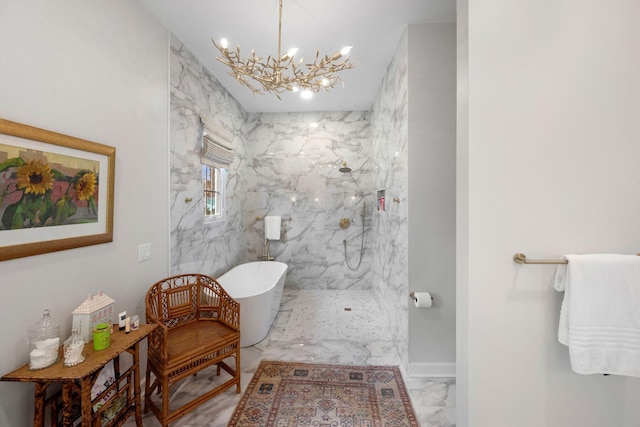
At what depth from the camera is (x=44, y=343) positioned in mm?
1116

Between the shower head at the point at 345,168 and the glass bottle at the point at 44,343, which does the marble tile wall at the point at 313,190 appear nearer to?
the shower head at the point at 345,168

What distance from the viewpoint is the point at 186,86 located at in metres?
2.38

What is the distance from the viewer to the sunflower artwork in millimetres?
1077

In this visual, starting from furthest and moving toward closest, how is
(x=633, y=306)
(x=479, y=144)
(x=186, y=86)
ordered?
(x=186, y=86) < (x=479, y=144) < (x=633, y=306)

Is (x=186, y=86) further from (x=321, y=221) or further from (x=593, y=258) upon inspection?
(x=593, y=258)

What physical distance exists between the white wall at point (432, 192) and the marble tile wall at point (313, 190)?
203 centimetres

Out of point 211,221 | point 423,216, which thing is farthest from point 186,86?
point 423,216

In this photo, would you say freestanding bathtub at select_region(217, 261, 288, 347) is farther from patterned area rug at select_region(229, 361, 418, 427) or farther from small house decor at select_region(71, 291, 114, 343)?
small house decor at select_region(71, 291, 114, 343)

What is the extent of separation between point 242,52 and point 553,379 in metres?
3.26

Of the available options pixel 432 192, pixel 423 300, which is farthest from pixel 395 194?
pixel 423 300

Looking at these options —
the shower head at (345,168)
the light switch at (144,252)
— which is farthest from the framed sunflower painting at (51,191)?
the shower head at (345,168)

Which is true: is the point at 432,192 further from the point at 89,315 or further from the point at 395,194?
the point at 89,315

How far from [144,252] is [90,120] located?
0.94m

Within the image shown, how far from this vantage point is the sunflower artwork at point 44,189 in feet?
3.53
